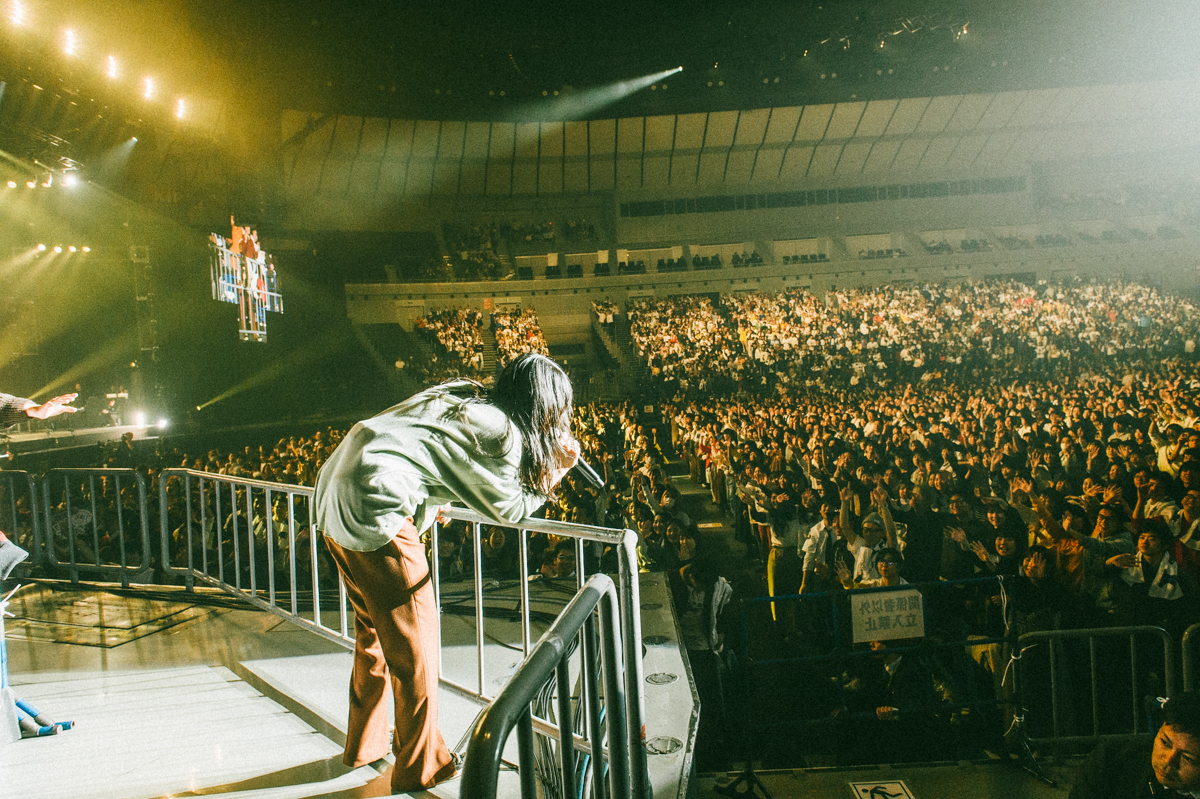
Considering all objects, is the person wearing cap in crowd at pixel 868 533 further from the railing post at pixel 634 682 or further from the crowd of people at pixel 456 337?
the crowd of people at pixel 456 337

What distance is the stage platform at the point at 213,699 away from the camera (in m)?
2.16

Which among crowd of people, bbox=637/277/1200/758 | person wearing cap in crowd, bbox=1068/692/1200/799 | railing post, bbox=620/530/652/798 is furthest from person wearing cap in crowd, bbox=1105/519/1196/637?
railing post, bbox=620/530/652/798

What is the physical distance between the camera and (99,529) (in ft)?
19.7

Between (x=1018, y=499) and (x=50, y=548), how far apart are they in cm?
759

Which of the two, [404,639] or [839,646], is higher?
[404,639]

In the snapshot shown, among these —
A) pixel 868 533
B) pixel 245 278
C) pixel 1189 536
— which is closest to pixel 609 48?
pixel 245 278

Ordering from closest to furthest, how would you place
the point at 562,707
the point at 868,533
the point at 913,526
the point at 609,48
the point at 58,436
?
1. the point at 562,707
2. the point at 868,533
3. the point at 913,526
4. the point at 58,436
5. the point at 609,48

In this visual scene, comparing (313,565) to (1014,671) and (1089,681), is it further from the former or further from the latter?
(1089,681)

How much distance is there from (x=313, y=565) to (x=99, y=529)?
4.30 m

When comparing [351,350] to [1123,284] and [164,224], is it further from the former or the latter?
→ [1123,284]

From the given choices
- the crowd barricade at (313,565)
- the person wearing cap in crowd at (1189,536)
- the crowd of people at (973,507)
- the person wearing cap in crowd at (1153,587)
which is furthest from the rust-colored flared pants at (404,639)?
the person wearing cap in crowd at (1189,536)

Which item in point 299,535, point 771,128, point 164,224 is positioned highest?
point 771,128

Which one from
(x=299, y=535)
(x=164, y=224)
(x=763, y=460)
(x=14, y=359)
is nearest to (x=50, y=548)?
(x=299, y=535)

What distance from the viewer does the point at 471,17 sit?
15.1 meters
